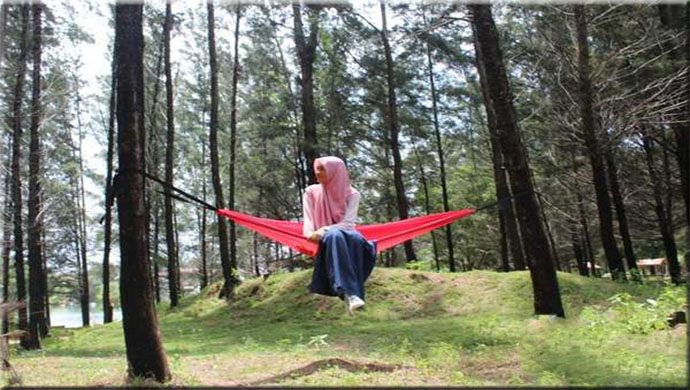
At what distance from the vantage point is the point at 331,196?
3516 millimetres

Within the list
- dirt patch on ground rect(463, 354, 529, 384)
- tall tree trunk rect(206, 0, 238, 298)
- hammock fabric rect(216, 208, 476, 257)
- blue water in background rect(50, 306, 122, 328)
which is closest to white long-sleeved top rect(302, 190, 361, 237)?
hammock fabric rect(216, 208, 476, 257)

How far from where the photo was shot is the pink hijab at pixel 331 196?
3494mm

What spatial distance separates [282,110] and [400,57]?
372cm

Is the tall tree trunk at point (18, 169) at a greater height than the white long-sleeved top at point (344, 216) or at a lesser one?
greater

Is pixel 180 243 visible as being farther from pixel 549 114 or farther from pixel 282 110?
pixel 549 114

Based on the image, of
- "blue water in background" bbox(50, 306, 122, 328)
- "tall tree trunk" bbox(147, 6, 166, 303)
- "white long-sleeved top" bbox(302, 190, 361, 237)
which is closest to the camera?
"white long-sleeved top" bbox(302, 190, 361, 237)

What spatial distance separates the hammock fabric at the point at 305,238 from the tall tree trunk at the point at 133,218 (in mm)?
871

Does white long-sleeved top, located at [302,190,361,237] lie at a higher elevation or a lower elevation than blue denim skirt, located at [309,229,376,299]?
higher

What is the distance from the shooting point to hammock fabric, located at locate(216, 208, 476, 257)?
12.4ft

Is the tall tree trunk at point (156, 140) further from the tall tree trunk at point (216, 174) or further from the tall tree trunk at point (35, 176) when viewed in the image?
the tall tree trunk at point (35, 176)

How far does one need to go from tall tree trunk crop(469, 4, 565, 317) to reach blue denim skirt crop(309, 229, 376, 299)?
73.2 inches

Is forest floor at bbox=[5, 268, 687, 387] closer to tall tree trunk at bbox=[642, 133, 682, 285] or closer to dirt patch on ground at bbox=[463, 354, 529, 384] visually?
dirt patch on ground at bbox=[463, 354, 529, 384]

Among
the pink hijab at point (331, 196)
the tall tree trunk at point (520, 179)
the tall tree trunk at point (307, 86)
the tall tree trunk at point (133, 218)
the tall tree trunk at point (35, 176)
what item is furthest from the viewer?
the tall tree trunk at point (307, 86)

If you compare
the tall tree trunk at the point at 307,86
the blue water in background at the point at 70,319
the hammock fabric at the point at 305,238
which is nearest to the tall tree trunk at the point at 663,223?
the tall tree trunk at the point at 307,86
